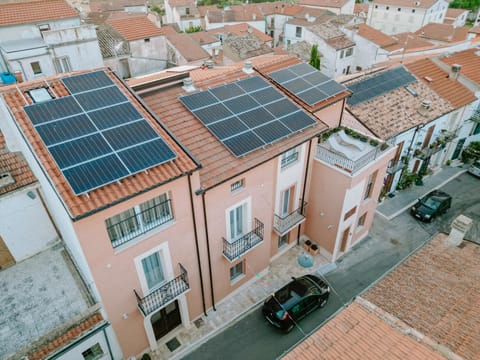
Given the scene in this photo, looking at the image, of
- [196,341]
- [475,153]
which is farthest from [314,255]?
[475,153]

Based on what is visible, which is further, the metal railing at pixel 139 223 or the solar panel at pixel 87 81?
the solar panel at pixel 87 81

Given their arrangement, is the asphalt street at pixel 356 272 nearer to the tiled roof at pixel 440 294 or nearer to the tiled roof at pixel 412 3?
the tiled roof at pixel 440 294

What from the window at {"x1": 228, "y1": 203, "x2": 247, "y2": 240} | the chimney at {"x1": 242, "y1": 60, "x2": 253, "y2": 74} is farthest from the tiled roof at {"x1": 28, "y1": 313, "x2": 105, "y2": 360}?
the chimney at {"x1": 242, "y1": 60, "x2": 253, "y2": 74}

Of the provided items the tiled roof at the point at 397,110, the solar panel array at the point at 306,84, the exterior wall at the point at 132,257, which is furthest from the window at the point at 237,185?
the tiled roof at the point at 397,110

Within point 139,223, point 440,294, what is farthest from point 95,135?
point 440,294

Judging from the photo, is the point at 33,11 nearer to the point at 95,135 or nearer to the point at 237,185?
the point at 95,135
